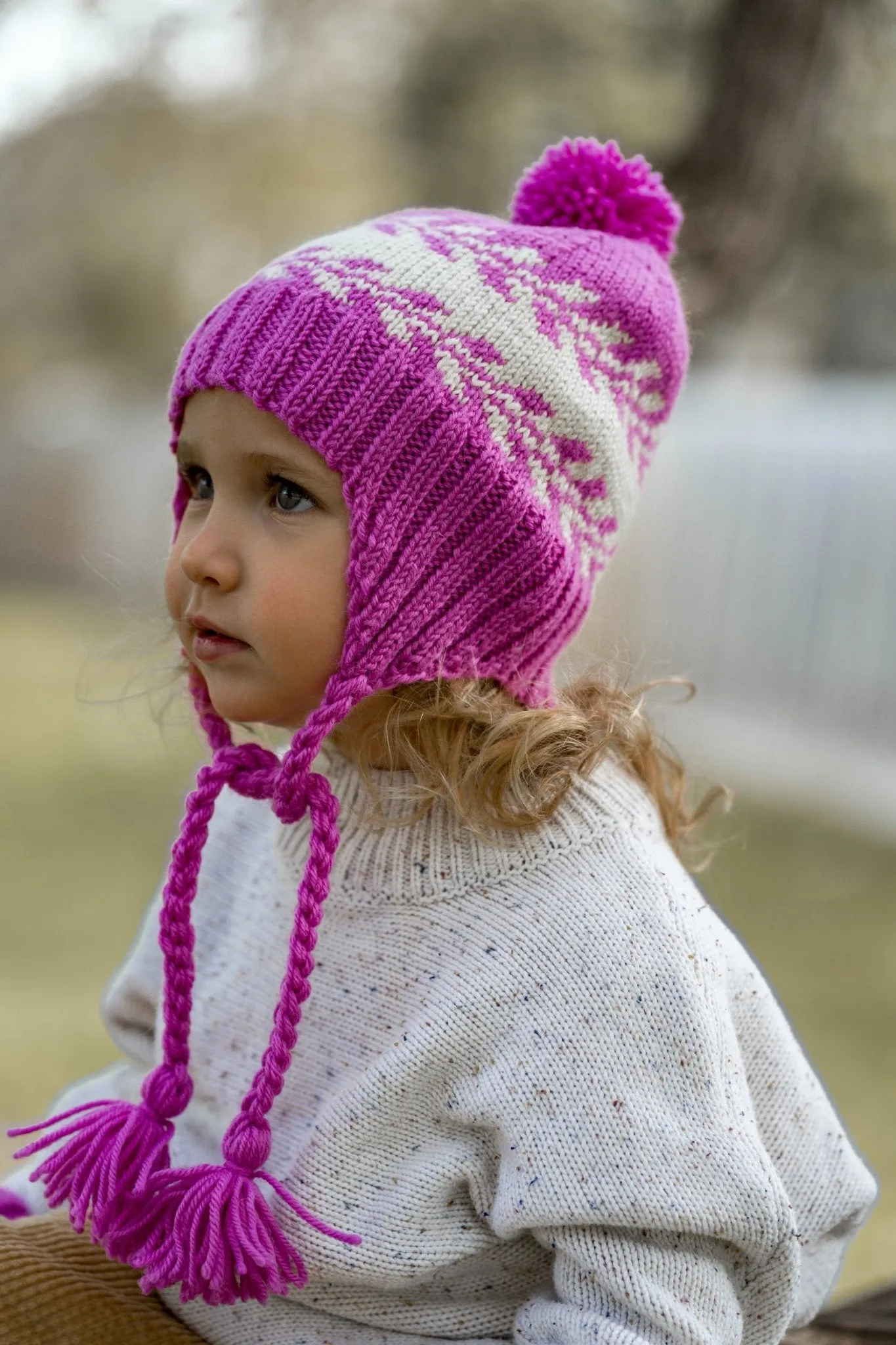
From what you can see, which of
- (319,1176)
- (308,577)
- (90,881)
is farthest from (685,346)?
(90,881)

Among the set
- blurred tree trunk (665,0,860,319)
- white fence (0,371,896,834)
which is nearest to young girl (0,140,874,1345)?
blurred tree trunk (665,0,860,319)

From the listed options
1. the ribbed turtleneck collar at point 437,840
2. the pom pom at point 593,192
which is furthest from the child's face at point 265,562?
the pom pom at point 593,192

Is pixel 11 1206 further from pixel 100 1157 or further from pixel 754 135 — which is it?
pixel 754 135

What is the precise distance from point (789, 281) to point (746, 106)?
8823 mm

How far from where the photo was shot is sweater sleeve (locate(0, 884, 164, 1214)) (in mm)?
1616

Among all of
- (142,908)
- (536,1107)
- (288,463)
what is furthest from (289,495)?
(142,908)

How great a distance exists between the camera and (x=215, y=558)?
1248 millimetres

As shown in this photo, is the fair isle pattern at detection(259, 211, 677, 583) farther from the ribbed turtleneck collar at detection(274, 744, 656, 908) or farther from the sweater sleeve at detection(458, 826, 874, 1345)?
the sweater sleeve at detection(458, 826, 874, 1345)

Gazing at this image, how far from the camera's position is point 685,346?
4.72ft

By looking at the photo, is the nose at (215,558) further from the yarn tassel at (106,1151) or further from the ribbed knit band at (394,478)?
the yarn tassel at (106,1151)

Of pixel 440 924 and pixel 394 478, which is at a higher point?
pixel 394 478

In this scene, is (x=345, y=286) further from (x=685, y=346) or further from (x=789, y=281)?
(x=789, y=281)

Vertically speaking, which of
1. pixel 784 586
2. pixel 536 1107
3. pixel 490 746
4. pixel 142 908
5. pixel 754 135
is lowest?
pixel 142 908

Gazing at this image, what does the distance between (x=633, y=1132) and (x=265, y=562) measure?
23.8 inches
